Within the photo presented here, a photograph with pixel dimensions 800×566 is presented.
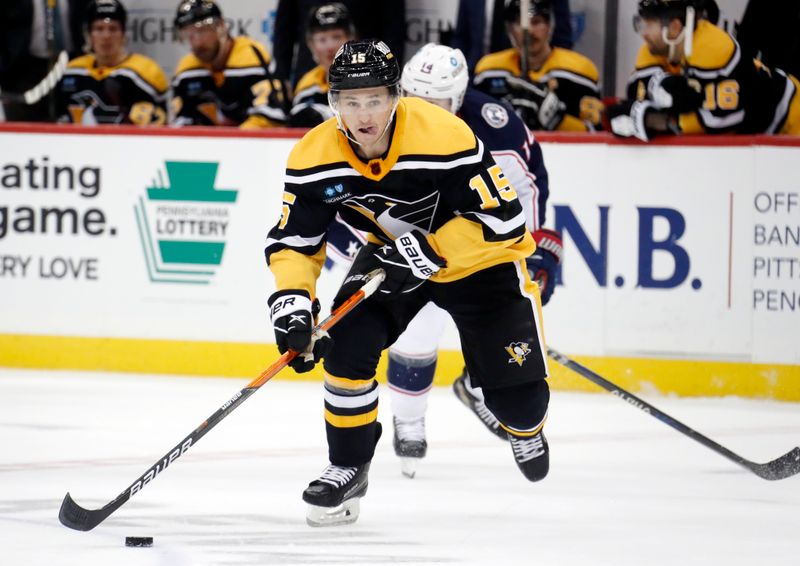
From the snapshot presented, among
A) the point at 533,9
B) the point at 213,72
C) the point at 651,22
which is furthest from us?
the point at 213,72

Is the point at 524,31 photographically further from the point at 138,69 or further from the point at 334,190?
the point at 334,190

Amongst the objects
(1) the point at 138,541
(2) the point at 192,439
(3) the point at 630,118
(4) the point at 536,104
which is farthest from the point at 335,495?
(4) the point at 536,104

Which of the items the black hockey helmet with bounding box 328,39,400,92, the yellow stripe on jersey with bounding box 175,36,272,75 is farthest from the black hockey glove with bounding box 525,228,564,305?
the yellow stripe on jersey with bounding box 175,36,272,75

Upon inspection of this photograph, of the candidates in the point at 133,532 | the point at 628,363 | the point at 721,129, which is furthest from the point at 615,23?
the point at 133,532

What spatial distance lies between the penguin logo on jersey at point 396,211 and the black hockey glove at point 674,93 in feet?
6.87

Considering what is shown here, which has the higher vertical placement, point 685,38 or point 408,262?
point 685,38

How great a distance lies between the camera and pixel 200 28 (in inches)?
233

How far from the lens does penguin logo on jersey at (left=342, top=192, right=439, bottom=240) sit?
3.17 meters

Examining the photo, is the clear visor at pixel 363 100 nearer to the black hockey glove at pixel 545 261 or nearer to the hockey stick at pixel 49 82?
the black hockey glove at pixel 545 261

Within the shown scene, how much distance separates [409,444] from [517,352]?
737 millimetres

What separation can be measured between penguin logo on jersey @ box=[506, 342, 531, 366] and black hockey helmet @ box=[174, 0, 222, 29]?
3160 mm

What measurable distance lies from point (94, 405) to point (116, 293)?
2.44 feet

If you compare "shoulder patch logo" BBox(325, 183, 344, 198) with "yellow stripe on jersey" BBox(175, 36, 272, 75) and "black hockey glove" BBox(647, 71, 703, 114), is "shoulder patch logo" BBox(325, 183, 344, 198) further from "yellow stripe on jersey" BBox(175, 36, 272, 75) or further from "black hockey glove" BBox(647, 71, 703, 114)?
"yellow stripe on jersey" BBox(175, 36, 272, 75)

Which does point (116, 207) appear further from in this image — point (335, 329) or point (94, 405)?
point (335, 329)
